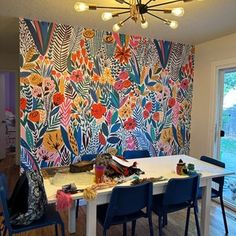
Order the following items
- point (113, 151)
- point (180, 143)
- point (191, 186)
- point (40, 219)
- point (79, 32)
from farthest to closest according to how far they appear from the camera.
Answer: point (180, 143) → point (113, 151) → point (79, 32) → point (191, 186) → point (40, 219)

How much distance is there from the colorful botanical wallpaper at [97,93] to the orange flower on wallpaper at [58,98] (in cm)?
1

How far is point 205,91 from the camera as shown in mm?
3744

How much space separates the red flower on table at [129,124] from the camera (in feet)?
11.6

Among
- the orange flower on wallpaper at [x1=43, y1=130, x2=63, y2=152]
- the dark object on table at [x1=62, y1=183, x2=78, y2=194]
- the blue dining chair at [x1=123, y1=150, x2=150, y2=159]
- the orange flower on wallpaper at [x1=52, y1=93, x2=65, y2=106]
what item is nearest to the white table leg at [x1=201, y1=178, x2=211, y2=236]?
the blue dining chair at [x1=123, y1=150, x2=150, y2=159]

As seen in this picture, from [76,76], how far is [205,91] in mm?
1988

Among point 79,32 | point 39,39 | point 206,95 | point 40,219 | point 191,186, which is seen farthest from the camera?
point 206,95

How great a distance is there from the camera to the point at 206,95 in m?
3.72

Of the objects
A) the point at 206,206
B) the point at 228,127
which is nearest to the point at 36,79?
the point at 206,206

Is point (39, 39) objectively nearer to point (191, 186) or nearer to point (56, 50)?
point (56, 50)

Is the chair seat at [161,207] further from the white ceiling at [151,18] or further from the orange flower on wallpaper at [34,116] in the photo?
the white ceiling at [151,18]

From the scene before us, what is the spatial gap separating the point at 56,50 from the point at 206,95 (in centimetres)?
230

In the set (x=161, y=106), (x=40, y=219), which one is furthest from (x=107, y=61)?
(x=40, y=219)

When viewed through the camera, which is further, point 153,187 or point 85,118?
point 85,118

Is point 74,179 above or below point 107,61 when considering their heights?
below
